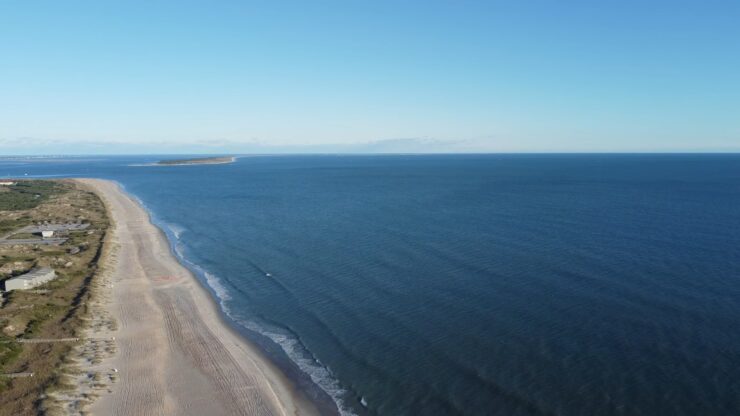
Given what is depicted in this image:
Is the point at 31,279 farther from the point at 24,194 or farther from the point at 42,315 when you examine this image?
the point at 24,194

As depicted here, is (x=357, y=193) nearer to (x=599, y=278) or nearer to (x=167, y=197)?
(x=167, y=197)

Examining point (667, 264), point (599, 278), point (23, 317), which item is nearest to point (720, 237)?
point (667, 264)

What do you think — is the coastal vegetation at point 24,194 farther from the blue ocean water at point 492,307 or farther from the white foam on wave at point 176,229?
the blue ocean water at point 492,307

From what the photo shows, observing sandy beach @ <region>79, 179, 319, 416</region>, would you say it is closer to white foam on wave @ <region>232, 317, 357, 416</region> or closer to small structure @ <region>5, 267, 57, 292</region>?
white foam on wave @ <region>232, 317, 357, 416</region>

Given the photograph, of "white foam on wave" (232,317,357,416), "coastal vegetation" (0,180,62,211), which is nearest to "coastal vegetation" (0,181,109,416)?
"white foam on wave" (232,317,357,416)

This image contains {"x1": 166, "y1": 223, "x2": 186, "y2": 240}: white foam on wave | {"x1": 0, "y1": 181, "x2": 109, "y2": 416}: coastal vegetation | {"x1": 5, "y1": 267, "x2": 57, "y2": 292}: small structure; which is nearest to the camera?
{"x1": 0, "y1": 181, "x2": 109, "y2": 416}: coastal vegetation
